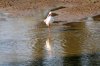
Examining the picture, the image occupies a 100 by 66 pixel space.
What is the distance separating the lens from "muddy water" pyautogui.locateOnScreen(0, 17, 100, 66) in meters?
10.3

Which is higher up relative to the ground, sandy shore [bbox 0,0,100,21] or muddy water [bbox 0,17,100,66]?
sandy shore [bbox 0,0,100,21]

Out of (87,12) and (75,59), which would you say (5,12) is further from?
(75,59)

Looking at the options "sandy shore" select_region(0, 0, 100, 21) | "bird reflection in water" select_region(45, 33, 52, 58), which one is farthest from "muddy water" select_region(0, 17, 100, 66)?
"sandy shore" select_region(0, 0, 100, 21)

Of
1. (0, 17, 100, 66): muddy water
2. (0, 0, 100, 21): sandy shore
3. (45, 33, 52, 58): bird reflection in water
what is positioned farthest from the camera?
(0, 0, 100, 21): sandy shore

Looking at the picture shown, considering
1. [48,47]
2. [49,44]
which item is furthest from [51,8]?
[48,47]

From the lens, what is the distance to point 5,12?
2114 cm

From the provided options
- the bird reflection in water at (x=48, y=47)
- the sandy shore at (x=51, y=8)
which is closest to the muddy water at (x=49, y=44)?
the bird reflection in water at (x=48, y=47)

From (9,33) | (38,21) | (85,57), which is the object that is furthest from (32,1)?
(85,57)

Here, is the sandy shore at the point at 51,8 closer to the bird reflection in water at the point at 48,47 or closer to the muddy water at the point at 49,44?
the muddy water at the point at 49,44

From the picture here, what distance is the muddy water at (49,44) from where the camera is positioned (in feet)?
33.9

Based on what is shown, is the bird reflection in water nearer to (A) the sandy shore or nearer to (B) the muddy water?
(B) the muddy water

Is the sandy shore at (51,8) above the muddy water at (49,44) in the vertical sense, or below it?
above

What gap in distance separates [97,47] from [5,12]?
10.0 metres

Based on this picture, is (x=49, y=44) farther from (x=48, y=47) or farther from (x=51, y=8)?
(x=51, y=8)
